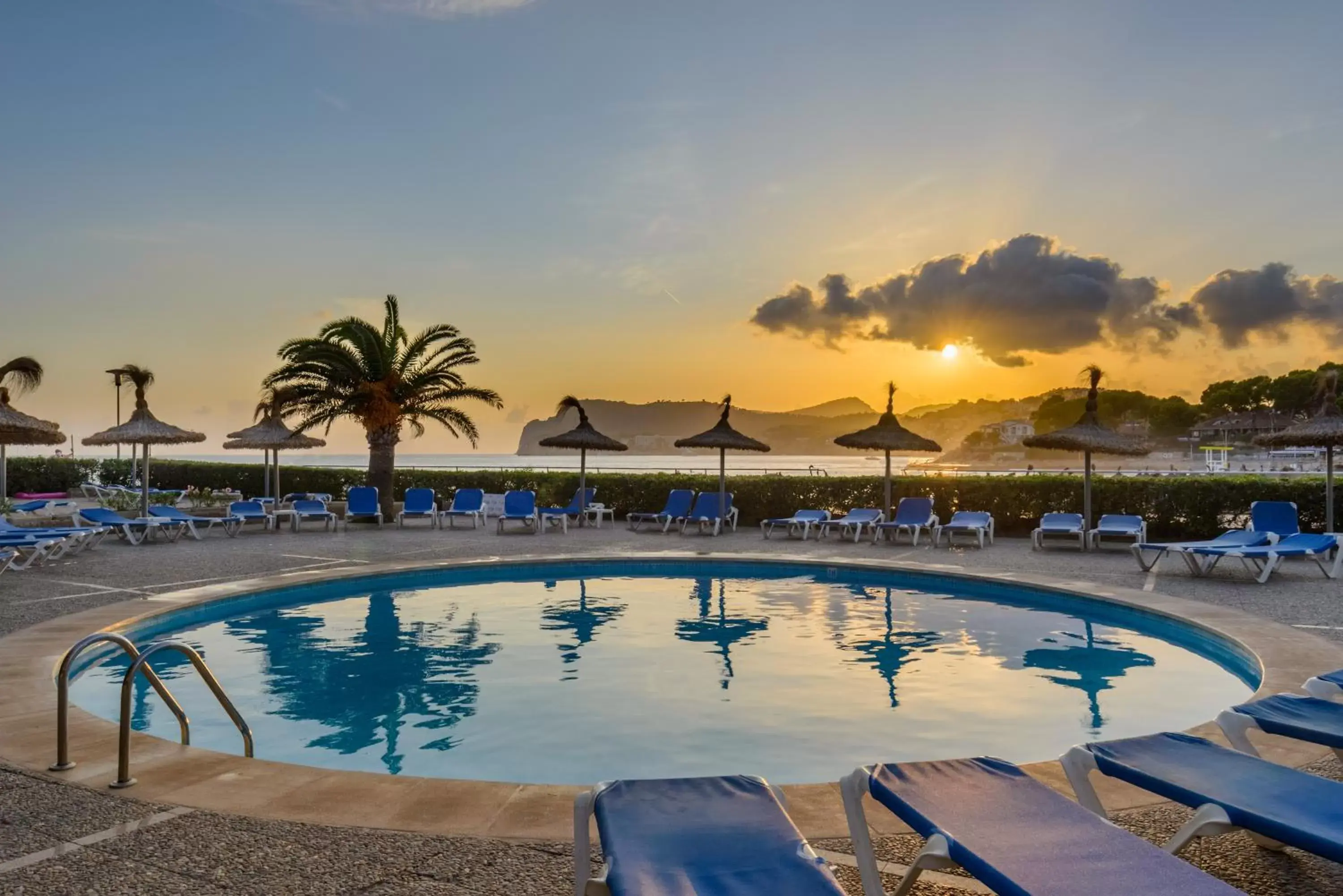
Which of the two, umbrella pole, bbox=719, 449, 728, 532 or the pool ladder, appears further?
umbrella pole, bbox=719, 449, 728, 532

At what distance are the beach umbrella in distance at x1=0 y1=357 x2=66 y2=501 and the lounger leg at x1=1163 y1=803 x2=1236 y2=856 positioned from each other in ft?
51.6

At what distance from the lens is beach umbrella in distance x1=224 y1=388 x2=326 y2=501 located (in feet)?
60.7

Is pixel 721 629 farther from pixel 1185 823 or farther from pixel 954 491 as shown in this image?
pixel 954 491

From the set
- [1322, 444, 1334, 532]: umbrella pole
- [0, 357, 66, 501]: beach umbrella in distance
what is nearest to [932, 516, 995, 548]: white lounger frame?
[1322, 444, 1334, 532]: umbrella pole

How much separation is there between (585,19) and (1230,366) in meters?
18.3

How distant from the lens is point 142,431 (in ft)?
51.6

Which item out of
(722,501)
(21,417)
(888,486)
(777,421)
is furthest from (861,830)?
(777,421)

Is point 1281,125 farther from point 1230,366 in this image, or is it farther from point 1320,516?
point 1230,366

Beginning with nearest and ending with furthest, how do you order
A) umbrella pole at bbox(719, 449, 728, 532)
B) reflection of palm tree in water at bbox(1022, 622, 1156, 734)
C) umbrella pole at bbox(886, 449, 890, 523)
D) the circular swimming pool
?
the circular swimming pool → reflection of palm tree in water at bbox(1022, 622, 1156, 734) → umbrella pole at bbox(886, 449, 890, 523) → umbrella pole at bbox(719, 449, 728, 532)

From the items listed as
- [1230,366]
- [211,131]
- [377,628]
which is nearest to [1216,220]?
[1230,366]

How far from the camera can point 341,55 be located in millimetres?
14234

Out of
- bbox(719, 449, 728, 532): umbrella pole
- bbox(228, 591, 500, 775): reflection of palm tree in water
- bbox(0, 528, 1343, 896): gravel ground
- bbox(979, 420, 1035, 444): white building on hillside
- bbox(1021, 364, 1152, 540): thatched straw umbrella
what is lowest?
bbox(228, 591, 500, 775): reflection of palm tree in water

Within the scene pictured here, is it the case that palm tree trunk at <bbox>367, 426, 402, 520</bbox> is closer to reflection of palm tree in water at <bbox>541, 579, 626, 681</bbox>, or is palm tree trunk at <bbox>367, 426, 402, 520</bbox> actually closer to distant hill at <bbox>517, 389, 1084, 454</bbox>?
reflection of palm tree in water at <bbox>541, 579, 626, 681</bbox>

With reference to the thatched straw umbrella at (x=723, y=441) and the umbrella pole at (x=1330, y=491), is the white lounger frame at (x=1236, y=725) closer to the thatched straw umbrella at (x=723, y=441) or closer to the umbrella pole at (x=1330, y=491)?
the umbrella pole at (x=1330, y=491)
